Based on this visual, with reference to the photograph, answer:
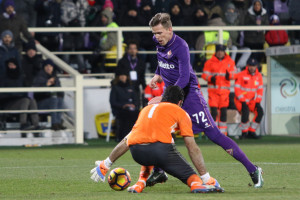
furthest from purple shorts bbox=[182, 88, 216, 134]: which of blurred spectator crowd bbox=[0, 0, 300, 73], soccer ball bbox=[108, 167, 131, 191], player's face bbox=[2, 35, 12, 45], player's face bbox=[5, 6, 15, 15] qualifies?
blurred spectator crowd bbox=[0, 0, 300, 73]

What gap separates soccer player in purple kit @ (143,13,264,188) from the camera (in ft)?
31.8

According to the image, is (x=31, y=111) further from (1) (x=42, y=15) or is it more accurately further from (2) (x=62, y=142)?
(1) (x=42, y=15)

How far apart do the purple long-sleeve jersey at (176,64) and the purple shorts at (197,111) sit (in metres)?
0.13

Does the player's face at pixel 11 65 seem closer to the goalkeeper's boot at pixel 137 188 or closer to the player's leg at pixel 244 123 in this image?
the player's leg at pixel 244 123

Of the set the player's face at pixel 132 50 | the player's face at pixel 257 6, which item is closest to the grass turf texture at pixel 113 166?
the player's face at pixel 132 50

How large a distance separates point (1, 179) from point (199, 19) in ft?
39.6

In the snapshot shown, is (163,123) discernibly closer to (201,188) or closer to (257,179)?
(201,188)

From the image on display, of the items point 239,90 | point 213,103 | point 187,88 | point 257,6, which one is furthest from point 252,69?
point 187,88

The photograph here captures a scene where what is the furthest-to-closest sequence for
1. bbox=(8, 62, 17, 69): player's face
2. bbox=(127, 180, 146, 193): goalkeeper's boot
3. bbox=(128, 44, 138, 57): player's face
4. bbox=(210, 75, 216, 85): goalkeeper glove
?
bbox=(210, 75, 216, 85): goalkeeper glove → bbox=(128, 44, 138, 57): player's face → bbox=(8, 62, 17, 69): player's face → bbox=(127, 180, 146, 193): goalkeeper's boot

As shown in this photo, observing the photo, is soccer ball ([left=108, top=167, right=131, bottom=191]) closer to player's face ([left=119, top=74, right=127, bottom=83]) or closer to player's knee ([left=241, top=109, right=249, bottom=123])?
player's face ([left=119, top=74, right=127, bottom=83])

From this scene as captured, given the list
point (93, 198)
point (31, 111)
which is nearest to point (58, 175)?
point (93, 198)

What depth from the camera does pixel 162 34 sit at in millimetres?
9719

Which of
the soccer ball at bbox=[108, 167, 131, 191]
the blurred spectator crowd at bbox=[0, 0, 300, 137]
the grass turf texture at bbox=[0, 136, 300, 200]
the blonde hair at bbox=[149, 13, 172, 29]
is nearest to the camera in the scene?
the grass turf texture at bbox=[0, 136, 300, 200]

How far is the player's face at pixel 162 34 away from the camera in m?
9.69
